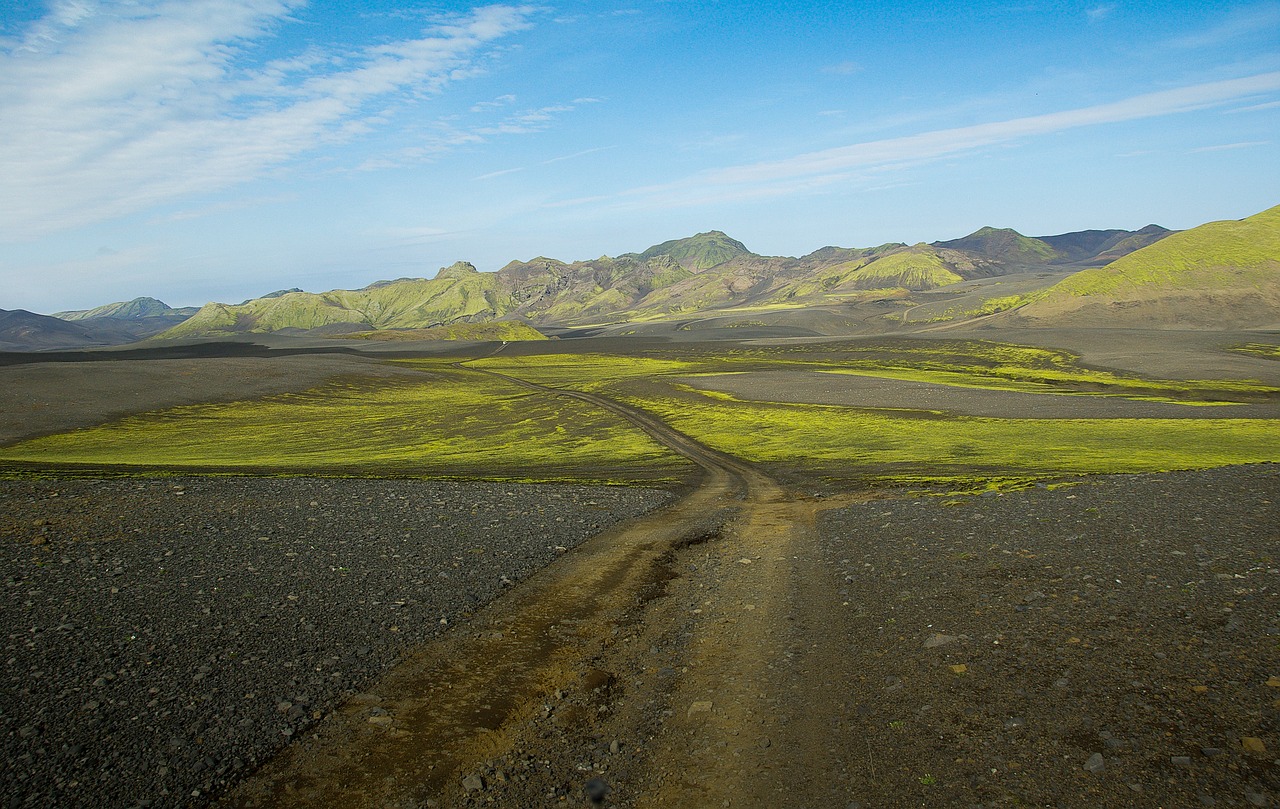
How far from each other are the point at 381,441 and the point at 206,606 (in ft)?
132

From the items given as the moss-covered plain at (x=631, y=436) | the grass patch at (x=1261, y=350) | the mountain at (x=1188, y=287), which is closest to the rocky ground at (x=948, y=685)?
the moss-covered plain at (x=631, y=436)

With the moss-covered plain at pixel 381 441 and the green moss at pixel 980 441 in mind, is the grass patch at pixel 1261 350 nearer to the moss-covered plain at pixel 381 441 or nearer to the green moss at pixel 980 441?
the green moss at pixel 980 441

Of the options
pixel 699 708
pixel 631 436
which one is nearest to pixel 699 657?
pixel 699 708

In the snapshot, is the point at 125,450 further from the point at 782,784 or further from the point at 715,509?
the point at 782,784

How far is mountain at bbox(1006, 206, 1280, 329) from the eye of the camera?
157625mm

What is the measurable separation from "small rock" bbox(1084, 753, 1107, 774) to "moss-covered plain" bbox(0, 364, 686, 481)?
27.5 m

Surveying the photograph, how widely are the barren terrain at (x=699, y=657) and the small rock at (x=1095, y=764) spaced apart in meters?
0.09

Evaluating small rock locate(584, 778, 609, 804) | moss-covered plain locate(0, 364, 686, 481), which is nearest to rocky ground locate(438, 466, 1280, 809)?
small rock locate(584, 778, 609, 804)

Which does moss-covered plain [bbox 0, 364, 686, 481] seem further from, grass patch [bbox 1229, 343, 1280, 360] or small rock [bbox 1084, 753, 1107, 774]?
grass patch [bbox 1229, 343, 1280, 360]

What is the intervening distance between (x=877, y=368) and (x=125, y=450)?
106106 mm

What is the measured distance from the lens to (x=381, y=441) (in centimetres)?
5412

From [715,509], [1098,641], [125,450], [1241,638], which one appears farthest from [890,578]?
[125,450]

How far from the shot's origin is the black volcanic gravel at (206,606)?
1024 centimetres

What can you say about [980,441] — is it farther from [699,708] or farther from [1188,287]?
[1188,287]
